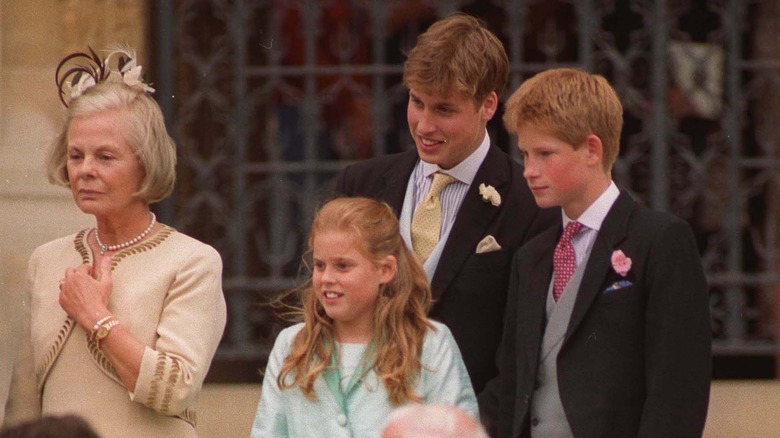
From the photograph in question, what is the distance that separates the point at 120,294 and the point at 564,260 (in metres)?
1.12

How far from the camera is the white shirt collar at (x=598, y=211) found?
4547 mm

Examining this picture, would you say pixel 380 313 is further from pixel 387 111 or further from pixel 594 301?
pixel 387 111

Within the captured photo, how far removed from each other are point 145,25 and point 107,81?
3381 mm

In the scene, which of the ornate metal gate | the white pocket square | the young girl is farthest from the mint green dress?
the ornate metal gate

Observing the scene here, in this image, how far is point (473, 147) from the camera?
4.82 meters

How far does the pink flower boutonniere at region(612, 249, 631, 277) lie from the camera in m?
4.42

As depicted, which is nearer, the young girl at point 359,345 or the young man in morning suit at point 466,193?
the young girl at point 359,345

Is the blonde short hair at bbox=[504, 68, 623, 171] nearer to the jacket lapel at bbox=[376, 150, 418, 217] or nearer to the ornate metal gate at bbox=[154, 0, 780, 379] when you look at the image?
the jacket lapel at bbox=[376, 150, 418, 217]

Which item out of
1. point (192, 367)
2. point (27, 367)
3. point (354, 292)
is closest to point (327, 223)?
point (354, 292)

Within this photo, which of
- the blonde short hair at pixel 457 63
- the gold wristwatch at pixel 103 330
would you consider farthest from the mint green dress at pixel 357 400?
the blonde short hair at pixel 457 63

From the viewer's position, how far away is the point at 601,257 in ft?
14.6

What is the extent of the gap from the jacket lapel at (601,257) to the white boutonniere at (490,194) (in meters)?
0.36

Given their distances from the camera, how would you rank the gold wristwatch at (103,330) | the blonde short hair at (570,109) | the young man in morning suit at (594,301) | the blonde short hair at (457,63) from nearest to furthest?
the gold wristwatch at (103,330) → the young man in morning suit at (594,301) → the blonde short hair at (570,109) → the blonde short hair at (457,63)

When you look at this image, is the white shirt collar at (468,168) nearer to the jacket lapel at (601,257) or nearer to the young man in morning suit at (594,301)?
the young man in morning suit at (594,301)
